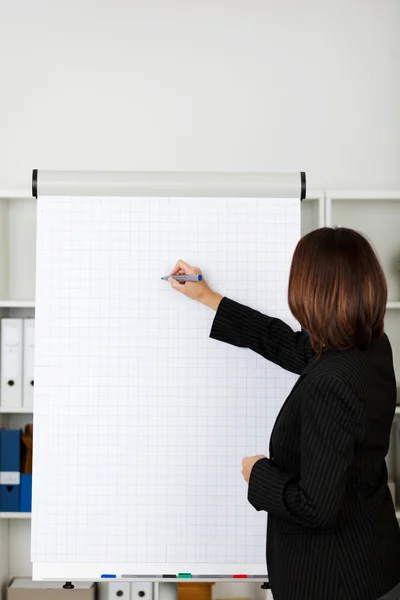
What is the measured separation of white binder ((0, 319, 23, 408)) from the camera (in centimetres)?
242

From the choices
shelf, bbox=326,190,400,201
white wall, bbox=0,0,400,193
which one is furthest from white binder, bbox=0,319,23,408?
shelf, bbox=326,190,400,201

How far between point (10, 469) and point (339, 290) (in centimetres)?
164

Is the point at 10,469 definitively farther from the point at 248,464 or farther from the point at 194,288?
the point at 248,464

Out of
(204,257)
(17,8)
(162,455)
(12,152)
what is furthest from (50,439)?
(17,8)

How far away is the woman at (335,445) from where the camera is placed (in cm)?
115

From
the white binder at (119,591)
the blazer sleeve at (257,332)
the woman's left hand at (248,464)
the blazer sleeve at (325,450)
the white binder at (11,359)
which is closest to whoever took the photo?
the blazer sleeve at (325,450)

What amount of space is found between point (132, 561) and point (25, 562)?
1.19 m

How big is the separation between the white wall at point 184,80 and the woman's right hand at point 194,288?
1096 millimetres

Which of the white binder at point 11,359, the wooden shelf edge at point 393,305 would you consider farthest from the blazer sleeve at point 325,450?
the white binder at point 11,359

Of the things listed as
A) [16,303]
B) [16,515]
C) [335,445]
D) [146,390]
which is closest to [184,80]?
[16,303]

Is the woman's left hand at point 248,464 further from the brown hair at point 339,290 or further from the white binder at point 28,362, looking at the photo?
the white binder at point 28,362

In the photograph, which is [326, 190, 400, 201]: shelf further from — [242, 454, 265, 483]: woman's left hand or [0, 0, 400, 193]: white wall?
[242, 454, 265, 483]: woman's left hand

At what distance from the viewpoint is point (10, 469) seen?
2447mm

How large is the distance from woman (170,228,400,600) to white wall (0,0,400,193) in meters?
1.51
